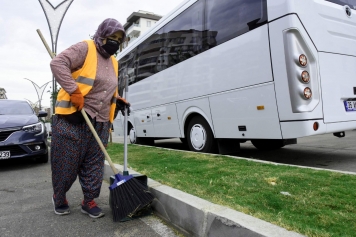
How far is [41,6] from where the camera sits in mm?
8836

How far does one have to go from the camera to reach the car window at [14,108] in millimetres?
6375

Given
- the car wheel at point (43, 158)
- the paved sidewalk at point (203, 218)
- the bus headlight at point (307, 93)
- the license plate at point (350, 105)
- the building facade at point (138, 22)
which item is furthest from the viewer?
the building facade at point (138, 22)

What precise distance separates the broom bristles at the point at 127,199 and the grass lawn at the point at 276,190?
1.58 feet

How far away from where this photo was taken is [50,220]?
8.89ft

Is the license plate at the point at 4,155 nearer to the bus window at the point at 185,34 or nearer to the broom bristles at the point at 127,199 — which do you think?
the bus window at the point at 185,34

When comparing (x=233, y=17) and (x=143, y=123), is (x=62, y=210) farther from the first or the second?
(x=143, y=123)

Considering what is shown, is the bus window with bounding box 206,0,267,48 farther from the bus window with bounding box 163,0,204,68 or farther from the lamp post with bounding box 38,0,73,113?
the lamp post with bounding box 38,0,73,113

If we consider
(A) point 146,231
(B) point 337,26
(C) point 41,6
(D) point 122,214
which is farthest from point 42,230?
(C) point 41,6

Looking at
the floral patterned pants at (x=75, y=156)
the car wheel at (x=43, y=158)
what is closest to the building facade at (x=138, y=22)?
the car wheel at (x=43, y=158)

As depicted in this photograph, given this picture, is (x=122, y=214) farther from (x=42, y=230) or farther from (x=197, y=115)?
(x=197, y=115)

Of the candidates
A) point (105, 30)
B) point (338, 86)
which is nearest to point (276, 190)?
point (105, 30)

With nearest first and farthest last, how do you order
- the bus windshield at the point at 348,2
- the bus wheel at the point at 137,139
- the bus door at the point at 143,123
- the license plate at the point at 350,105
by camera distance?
the license plate at the point at 350,105
the bus windshield at the point at 348,2
the bus door at the point at 143,123
the bus wheel at the point at 137,139

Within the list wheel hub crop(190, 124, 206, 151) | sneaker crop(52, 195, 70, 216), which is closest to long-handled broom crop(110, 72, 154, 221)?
sneaker crop(52, 195, 70, 216)

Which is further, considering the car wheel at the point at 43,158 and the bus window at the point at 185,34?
the car wheel at the point at 43,158
